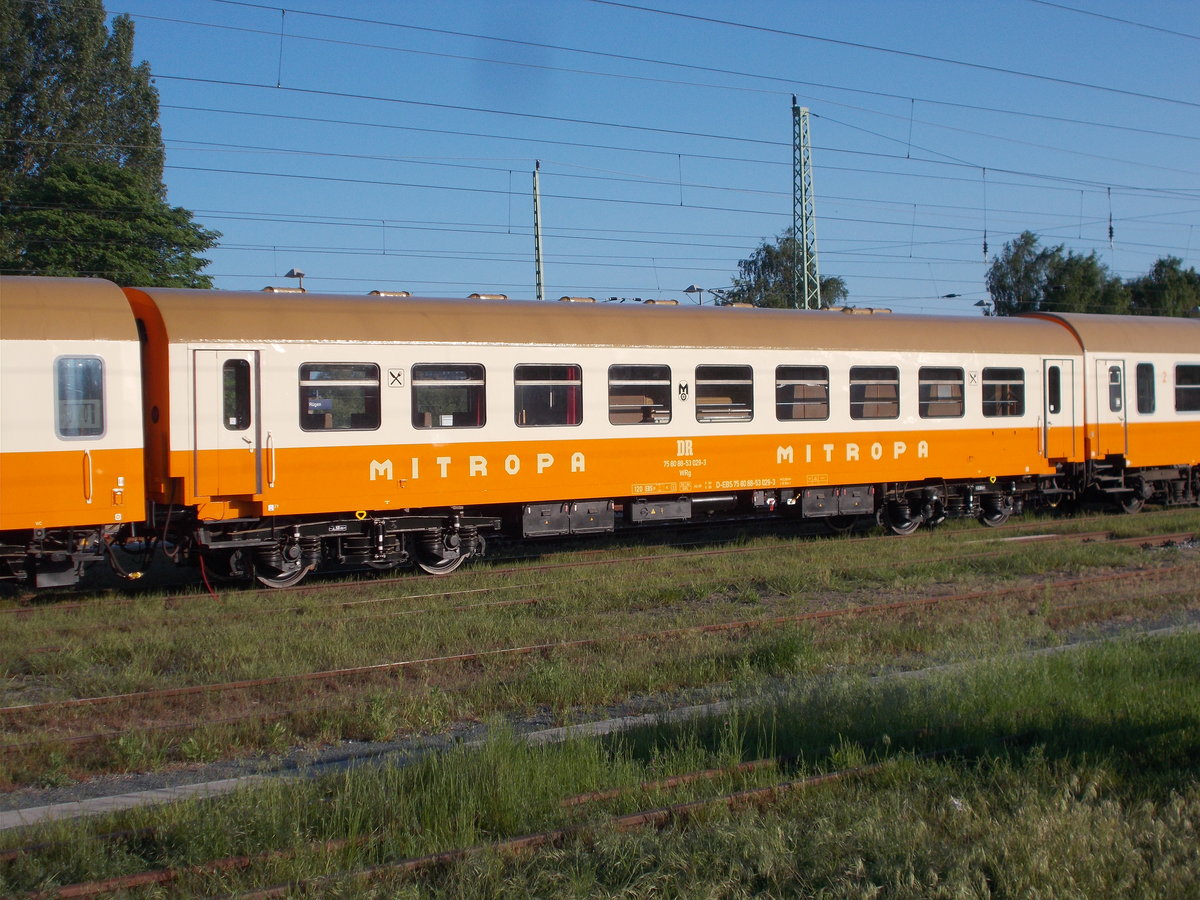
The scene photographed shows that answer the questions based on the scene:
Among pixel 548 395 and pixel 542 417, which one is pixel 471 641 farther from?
pixel 548 395

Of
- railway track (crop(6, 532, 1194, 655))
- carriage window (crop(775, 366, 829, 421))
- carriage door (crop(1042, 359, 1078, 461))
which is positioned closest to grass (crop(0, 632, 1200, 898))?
railway track (crop(6, 532, 1194, 655))

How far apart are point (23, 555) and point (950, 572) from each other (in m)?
10.9

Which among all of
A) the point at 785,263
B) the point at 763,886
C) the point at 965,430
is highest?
the point at 785,263

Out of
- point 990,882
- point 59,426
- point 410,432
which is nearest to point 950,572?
point 410,432

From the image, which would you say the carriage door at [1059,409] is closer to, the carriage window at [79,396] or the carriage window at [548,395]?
the carriage window at [548,395]

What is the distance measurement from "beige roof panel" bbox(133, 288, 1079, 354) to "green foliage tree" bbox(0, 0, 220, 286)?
756 inches

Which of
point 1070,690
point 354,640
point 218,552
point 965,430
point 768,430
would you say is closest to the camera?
point 1070,690

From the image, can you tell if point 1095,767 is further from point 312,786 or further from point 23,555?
point 23,555

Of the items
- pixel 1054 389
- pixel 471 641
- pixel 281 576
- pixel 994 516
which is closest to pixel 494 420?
pixel 281 576

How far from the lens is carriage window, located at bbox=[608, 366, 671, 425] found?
559 inches

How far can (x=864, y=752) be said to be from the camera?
6199 millimetres

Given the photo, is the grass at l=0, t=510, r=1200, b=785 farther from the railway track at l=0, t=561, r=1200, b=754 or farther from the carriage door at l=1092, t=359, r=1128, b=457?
the carriage door at l=1092, t=359, r=1128, b=457

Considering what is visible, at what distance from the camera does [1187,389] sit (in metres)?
19.5

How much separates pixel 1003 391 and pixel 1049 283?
5235 centimetres
